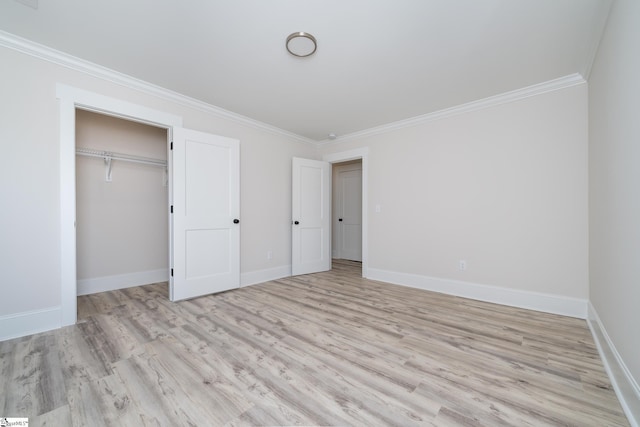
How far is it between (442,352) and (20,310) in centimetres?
350

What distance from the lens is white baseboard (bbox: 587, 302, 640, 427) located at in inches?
49.9

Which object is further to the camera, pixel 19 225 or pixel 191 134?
pixel 191 134

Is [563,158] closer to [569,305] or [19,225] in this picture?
[569,305]

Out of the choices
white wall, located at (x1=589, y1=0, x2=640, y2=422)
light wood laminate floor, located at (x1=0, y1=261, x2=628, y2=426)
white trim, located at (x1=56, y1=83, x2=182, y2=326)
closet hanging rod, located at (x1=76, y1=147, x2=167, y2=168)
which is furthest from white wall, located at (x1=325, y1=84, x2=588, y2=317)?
white trim, located at (x1=56, y1=83, x2=182, y2=326)

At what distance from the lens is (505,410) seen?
54.1 inches

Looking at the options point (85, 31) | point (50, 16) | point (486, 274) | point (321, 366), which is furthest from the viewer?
point (486, 274)

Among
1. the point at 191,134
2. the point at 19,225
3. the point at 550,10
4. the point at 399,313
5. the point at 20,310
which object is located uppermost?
the point at 550,10

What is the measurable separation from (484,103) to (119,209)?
5047 mm

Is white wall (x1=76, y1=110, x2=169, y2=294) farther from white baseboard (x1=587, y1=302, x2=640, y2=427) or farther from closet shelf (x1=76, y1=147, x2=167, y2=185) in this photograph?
white baseboard (x1=587, y1=302, x2=640, y2=427)

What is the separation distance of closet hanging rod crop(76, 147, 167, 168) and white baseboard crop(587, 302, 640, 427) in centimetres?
507

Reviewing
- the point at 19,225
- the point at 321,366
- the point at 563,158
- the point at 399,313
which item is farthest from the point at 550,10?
the point at 19,225

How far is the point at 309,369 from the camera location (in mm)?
1741

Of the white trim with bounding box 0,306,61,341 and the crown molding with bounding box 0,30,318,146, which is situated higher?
the crown molding with bounding box 0,30,318,146

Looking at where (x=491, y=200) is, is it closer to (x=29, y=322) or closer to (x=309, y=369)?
(x=309, y=369)
